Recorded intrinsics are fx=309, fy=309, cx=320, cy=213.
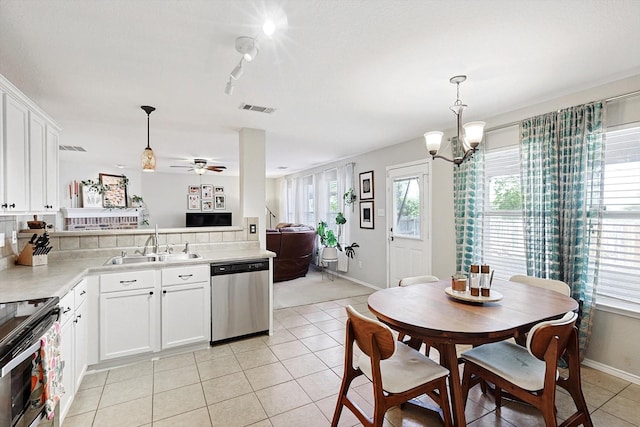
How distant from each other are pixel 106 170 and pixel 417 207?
708 cm

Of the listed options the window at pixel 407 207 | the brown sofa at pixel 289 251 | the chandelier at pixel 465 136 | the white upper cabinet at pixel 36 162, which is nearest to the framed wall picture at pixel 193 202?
the brown sofa at pixel 289 251

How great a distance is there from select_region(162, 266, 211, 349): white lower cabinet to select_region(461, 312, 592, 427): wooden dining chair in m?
2.28

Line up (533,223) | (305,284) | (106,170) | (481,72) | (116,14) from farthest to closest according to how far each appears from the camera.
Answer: (106,170) → (305,284) → (533,223) → (481,72) → (116,14)

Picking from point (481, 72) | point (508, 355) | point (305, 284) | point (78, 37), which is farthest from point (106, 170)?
point (508, 355)

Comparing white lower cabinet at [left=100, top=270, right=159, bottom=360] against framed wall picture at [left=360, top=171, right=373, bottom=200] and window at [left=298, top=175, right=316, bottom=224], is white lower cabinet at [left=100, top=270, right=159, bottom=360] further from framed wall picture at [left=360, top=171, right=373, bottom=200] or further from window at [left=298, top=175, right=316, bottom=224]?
window at [left=298, top=175, right=316, bottom=224]

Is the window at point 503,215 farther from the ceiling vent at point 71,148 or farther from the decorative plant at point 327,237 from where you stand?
the ceiling vent at point 71,148

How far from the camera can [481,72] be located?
239cm

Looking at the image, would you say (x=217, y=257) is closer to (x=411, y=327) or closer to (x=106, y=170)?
(x=411, y=327)

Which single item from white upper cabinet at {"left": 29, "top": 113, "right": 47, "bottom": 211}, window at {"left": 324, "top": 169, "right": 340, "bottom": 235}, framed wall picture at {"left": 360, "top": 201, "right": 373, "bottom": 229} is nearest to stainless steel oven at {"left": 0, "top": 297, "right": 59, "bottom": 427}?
white upper cabinet at {"left": 29, "top": 113, "right": 47, "bottom": 211}

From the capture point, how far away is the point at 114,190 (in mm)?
7414

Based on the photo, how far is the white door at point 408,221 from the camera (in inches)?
170

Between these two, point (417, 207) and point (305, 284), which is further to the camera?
point (305, 284)

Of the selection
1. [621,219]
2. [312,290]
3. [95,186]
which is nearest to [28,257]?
[312,290]

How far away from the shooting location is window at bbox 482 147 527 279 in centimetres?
320
